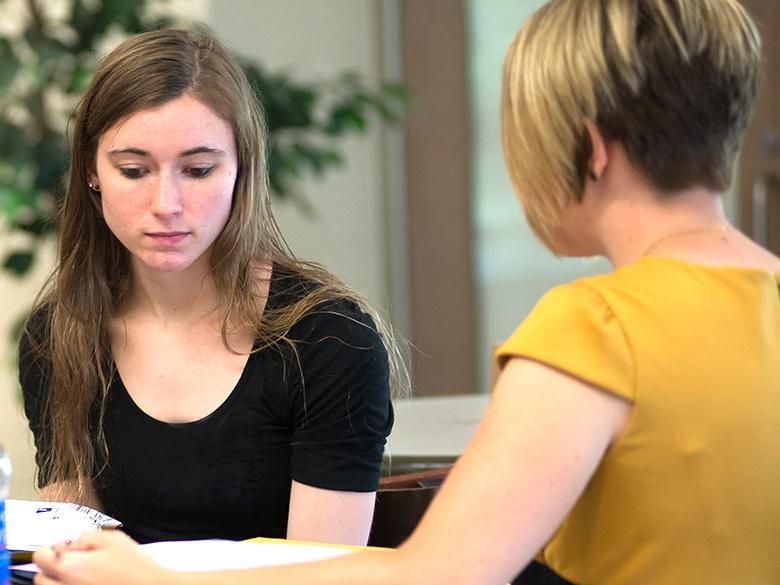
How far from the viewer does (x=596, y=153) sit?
3.10 feet

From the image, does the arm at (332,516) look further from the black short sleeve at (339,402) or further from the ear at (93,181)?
the ear at (93,181)

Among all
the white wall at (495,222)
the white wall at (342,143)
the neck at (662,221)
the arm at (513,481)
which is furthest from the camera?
the white wall at (495,222)

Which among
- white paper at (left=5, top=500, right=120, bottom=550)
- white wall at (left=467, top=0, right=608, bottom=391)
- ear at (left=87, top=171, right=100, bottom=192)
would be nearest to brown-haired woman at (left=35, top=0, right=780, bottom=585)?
white paper at (left=5, top=500, right=120, bottom=550)

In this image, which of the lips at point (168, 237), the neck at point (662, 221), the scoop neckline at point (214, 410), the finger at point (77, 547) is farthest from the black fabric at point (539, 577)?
the lips at point (168, 237)

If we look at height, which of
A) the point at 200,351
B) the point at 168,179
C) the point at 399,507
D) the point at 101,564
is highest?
the point at 168,179

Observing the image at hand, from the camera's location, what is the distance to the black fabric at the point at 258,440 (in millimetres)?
1548

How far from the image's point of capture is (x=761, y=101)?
4.14 meters

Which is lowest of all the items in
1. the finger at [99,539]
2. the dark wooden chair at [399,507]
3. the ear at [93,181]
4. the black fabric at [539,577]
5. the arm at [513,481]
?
the dark wooden chair at [399,507]

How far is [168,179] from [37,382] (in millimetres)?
404

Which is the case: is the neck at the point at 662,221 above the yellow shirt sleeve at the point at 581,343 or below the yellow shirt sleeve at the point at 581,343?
above

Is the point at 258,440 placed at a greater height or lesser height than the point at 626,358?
lesser

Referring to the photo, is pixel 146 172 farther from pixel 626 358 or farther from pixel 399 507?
pixel 626 358

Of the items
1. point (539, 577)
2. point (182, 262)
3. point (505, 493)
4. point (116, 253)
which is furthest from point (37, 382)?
point (505, 493)

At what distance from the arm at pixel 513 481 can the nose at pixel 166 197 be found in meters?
0.73
